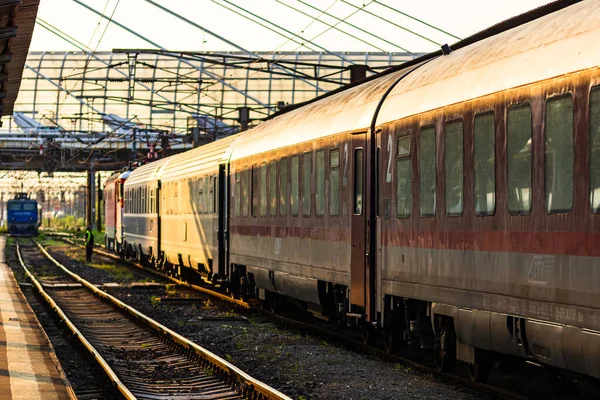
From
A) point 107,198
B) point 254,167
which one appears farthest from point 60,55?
point 254,167

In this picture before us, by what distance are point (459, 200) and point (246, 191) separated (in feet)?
35.7

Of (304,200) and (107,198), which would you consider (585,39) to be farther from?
(107,198)

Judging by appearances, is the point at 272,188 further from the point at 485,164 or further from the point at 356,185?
the point at 485,164

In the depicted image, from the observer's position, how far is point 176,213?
31.8 meters

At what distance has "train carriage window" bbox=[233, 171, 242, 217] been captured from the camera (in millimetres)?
22719

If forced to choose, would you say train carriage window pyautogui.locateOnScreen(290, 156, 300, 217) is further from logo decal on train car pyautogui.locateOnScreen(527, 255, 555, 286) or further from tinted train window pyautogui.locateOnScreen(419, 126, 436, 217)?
logo decal on train car pyautogui.locateOnScreen(527, 255, 555, 286)

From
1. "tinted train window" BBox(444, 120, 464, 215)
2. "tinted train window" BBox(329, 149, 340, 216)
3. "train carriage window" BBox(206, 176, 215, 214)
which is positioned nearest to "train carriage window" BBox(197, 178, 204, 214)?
"train carriage window" BBox(206, 176, 215, 214)

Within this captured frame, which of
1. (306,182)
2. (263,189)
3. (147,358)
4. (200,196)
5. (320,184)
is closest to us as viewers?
(147,358)

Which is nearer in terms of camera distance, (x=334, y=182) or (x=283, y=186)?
(x=334, y=182)

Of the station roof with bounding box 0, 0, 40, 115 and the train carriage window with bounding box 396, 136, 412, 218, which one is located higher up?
the station roof with bounding box 0, 0, 40, 115

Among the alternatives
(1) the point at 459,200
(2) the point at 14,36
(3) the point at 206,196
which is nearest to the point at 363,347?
(1) the point at 459,200

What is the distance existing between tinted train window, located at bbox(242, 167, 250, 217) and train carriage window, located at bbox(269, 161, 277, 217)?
1925 millimetres

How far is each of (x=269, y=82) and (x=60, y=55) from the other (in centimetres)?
1630

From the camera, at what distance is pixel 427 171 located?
12508mm
